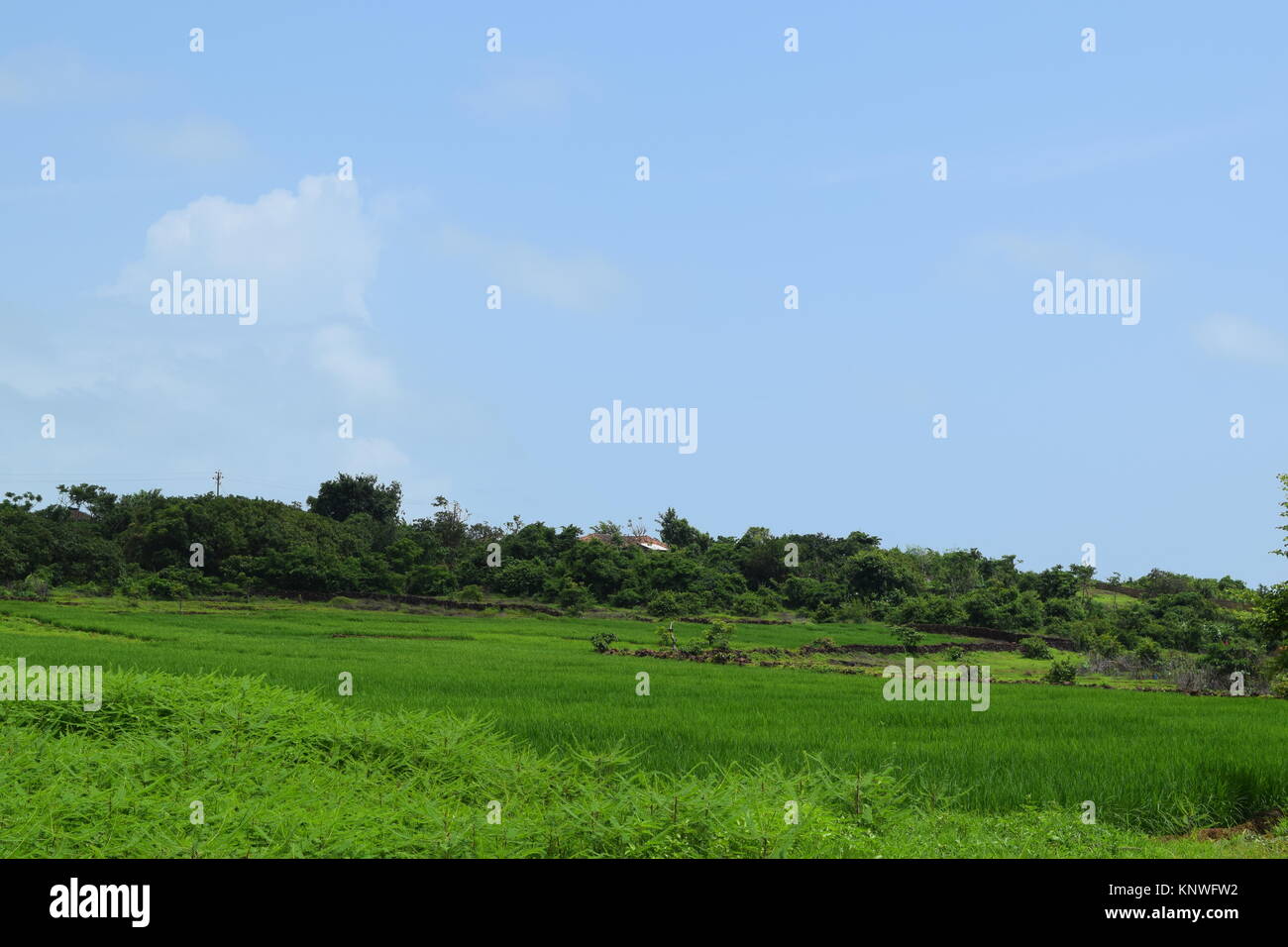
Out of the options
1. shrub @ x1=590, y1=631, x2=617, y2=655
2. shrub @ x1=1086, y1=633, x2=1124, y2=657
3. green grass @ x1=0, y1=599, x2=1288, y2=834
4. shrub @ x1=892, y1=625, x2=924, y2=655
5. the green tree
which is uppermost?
the green tree

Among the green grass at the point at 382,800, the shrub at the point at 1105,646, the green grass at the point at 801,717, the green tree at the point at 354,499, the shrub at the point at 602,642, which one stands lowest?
the shrub at the point at 1105,646

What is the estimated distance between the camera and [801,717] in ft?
53.4

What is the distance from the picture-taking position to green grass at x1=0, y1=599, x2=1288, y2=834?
11.4 metres

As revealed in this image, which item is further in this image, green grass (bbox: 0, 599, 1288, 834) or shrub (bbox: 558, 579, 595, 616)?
shrub (bbox: 558, 579, 595, 616)

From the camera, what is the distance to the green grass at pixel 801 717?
37.5 ft

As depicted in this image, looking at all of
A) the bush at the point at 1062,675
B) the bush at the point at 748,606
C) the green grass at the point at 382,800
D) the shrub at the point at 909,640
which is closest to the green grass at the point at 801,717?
the green grass at the point at 382,800

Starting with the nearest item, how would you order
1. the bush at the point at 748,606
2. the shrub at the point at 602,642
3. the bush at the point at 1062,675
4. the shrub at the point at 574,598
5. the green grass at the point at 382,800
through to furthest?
the green grass at the point at 382,800, the bush at the point at 1062,675, the shrub at the point at 602,642, the shrub at the point at 574,598, the bush at the point at 748,606

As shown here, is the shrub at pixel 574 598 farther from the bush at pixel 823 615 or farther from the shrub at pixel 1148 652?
the shrub at pixel 1148 652

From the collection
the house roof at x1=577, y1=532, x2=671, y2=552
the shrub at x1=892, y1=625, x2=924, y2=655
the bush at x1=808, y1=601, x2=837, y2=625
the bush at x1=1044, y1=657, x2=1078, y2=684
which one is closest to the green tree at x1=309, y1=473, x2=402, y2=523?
the house roof at x1=577, y1=532, x2=671, y2=552

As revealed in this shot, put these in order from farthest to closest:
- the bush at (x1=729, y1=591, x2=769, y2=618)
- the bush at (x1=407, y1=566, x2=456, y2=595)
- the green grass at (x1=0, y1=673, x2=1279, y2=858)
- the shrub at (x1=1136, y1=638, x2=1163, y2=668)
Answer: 1. the bush at (x1=407, y1=566, x2=456, y2=595)
2. the bush at (x1=729, y1=591, x2=769, y2=618)
3. the shrub at (x1=1136, y1=638, x2=1163, y2=668)
4. the green grass at (x1=0, y1=673, x2=1279, y2=858)

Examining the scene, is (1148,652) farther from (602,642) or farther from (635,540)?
(635,540)

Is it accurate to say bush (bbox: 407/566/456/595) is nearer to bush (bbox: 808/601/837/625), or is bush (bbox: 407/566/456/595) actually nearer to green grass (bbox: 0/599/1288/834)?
bush (bbox: 808/601/837/625)
